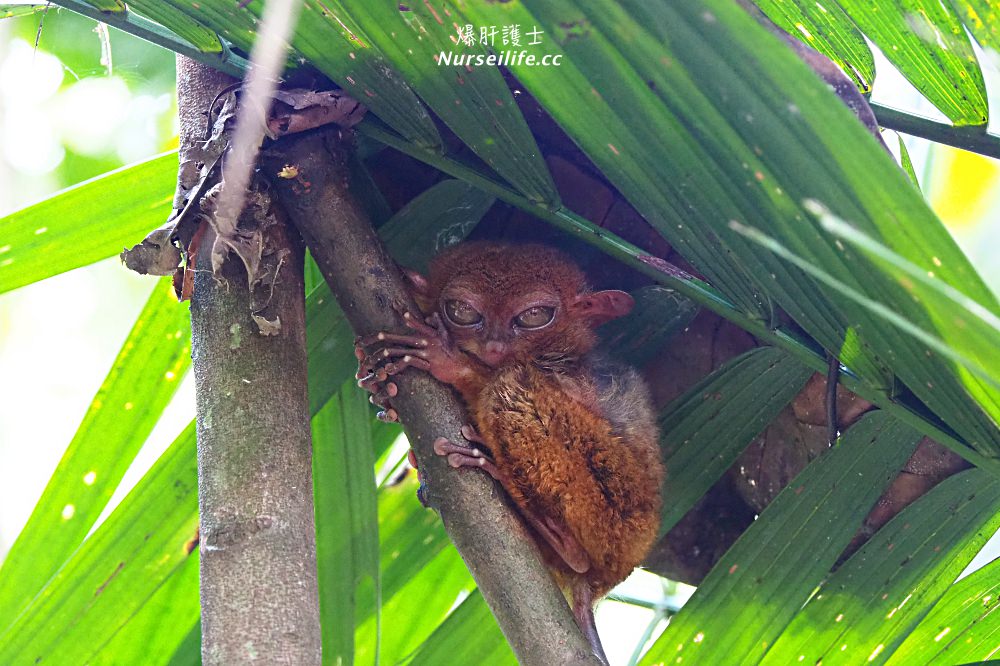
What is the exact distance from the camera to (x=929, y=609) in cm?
198

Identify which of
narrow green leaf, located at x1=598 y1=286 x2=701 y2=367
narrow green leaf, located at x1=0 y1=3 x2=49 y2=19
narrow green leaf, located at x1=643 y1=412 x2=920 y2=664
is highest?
narrow green leaf, located at x1=0 y1=3 x2=49 y2=19

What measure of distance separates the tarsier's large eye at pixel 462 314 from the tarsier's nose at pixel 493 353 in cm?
15

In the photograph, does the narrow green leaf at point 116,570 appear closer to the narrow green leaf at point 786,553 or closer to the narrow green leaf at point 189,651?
the narrow green leaf at point 189,651

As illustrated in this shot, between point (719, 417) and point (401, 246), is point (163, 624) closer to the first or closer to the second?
point (401, 246)

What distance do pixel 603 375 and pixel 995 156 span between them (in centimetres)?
114

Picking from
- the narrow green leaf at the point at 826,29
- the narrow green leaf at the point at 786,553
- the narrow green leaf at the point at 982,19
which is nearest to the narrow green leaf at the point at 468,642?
the narrow green leaf at the point at 786,553

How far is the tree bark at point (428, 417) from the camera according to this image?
5.22 feet

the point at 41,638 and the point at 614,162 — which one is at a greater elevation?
the point at 41,638

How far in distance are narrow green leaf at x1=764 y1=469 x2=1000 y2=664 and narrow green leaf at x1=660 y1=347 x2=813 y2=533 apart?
39cm

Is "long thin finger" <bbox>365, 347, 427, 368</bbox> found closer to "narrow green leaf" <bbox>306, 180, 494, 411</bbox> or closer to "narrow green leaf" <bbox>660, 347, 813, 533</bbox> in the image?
"narrow green leaf" <bbox>306, 180, 494, 411</bbox>

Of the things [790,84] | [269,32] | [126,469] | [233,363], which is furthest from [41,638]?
[790,84]

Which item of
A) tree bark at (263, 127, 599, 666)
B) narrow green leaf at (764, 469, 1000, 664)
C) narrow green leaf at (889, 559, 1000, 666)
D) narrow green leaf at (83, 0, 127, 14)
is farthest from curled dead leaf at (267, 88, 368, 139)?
narrow green leaf at (889, 559, 1000, 666)

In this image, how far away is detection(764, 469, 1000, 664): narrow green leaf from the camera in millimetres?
1962

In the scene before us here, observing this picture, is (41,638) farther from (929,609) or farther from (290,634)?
(929,609)
